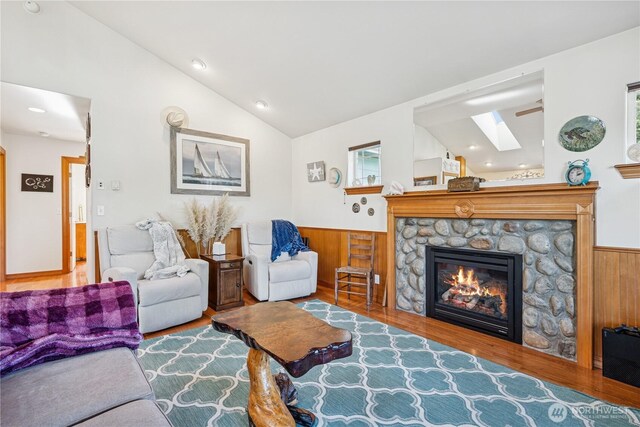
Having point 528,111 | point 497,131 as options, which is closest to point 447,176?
point 497,131

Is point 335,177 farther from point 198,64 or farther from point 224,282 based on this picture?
point 198,64

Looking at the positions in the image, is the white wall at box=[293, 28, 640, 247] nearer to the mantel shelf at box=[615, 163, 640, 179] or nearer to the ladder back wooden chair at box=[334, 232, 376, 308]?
the mantel shelf at box=[615, 163, 640, 179]

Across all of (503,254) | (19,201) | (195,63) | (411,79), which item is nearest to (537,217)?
(503,254)

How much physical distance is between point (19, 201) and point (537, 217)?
6.94 metres

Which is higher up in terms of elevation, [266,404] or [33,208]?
[33,208]

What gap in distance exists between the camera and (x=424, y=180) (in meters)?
3.39

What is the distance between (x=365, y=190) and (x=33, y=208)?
17.5 feet

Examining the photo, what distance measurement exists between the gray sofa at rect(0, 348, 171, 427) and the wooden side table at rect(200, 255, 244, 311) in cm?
206

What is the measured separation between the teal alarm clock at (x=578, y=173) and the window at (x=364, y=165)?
1885 millimetres

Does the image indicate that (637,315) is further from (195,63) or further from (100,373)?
(195,63)

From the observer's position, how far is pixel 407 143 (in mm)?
3516

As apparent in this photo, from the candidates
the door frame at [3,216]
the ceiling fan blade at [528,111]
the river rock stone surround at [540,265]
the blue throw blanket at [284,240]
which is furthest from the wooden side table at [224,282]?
the door frame at [3,216]

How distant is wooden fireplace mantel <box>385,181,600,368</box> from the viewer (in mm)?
2258

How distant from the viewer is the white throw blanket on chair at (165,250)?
321 centimetres
